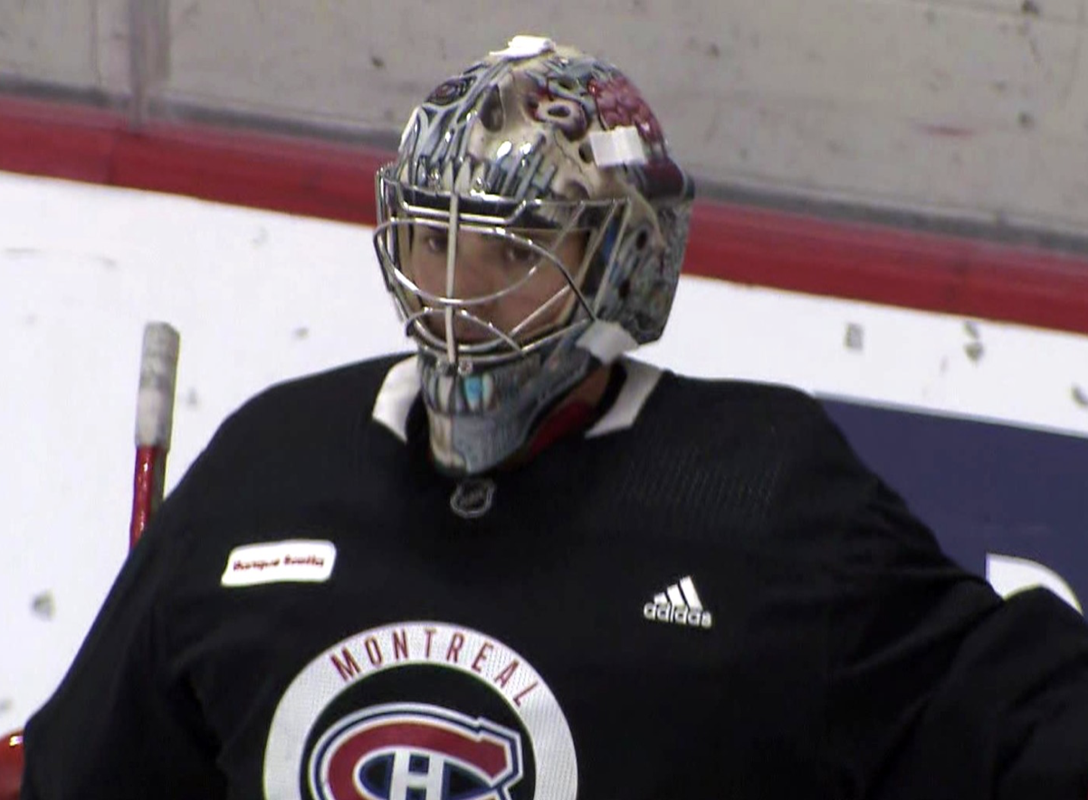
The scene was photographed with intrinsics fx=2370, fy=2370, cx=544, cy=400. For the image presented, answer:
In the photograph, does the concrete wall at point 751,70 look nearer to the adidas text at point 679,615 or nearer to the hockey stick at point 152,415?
the hockey stick at point 152,415

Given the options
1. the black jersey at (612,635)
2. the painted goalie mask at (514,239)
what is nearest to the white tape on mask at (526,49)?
the painted goalie mask at (514,239)

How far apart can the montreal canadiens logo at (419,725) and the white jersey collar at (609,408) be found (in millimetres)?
154

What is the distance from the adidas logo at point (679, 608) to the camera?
4.72 ft

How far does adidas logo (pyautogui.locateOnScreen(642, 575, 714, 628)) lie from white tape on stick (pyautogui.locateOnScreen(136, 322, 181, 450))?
56 cm

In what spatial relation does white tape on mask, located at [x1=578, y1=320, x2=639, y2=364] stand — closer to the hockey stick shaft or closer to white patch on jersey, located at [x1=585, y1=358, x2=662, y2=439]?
white patch on jersey, located at [x1=585, y1=358, x2=662, y2=439]

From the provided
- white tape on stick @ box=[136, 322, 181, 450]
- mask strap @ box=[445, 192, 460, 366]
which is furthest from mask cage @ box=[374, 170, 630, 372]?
white tape on stick @ box=[136, 322, 181, 450]

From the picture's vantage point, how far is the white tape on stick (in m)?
1.85

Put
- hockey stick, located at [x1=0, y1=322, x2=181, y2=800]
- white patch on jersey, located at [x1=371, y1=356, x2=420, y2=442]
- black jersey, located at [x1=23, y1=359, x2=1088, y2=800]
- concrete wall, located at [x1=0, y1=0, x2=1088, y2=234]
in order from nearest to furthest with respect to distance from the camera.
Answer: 1. black jersey, located at [x1=23, y1=359, x2=1088, y2=800]
2. white patch on jersey, located at [x1=371, y1=356, x2=420, y2=442]
3. hockey stick, located at [x1=0, y1=322, x2=181, y2=800]
4. concrete wall, located at [x1=0, y1=0, x2=1088, y2=234]

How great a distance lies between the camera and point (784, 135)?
7.40 feet

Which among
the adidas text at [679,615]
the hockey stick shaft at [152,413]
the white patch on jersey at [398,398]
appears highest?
the white patch on jersey at [398,398]

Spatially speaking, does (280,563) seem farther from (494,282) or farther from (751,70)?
(751,70)

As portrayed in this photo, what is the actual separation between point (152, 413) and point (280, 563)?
40 cm

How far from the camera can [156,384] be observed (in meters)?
1.85

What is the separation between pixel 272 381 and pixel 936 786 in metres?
0.89
